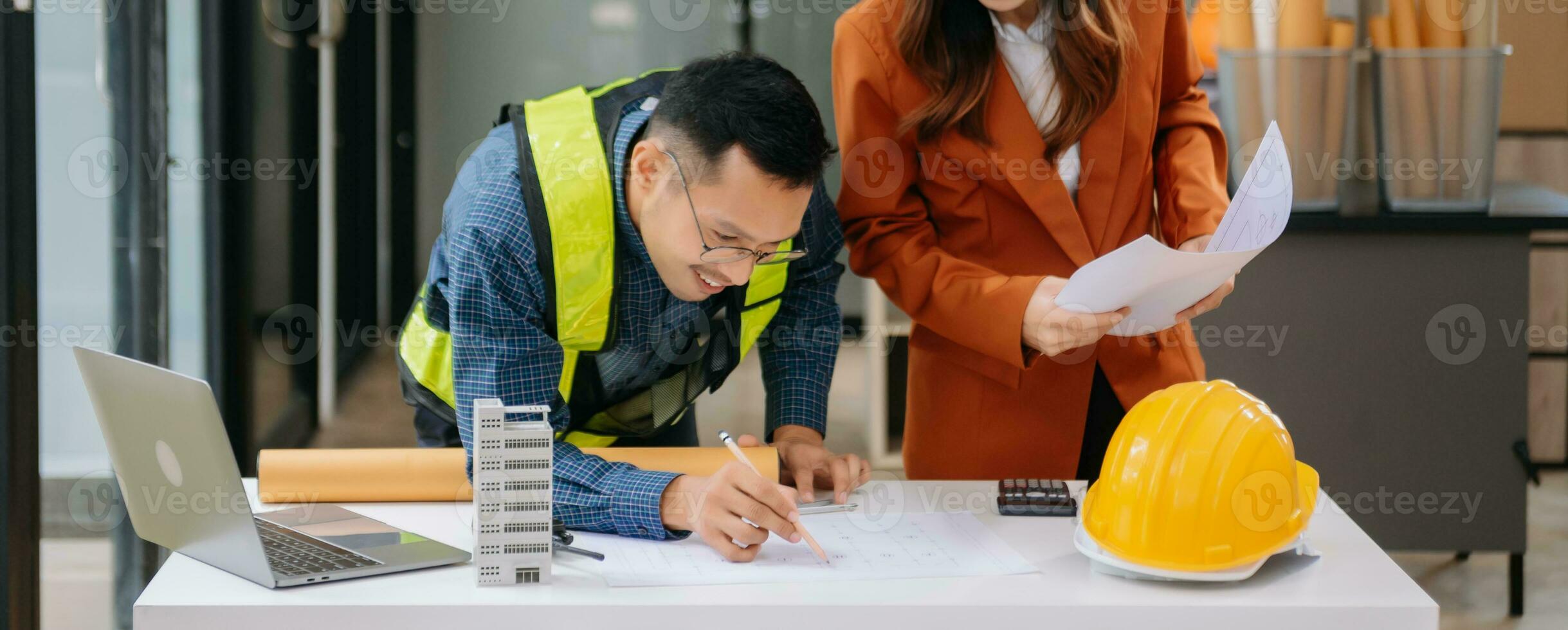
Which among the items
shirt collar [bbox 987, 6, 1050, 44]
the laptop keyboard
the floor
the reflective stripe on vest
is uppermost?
shirt collar [bbox 987, 6, 1050, 44]

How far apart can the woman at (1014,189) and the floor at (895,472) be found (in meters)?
1.55

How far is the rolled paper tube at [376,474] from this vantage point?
4.74 feet

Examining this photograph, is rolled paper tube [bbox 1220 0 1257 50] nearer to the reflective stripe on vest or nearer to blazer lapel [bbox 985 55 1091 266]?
blazer lapel [bbox 985 55 1091 266]

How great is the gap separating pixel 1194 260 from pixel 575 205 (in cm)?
63

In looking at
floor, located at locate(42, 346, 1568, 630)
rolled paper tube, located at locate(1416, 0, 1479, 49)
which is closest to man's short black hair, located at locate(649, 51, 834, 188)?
rolled paper tube, located at locate(1416, 0, 1479, 49)

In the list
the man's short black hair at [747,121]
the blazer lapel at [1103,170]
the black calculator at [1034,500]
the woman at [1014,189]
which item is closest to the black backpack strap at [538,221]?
the man's short black hair at [747,121]

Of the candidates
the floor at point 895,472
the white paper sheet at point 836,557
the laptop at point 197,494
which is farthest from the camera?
the floor at point 895,472

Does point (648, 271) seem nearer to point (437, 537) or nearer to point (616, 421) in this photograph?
point (616, 421)

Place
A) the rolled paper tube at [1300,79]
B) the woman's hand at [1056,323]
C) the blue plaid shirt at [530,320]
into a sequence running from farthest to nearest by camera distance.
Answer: the rolled paper tube at [1300,79]
the woman's hand at [1056,323]
the blue plaid shirt at [530,320]

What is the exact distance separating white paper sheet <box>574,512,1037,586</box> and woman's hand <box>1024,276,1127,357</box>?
227 mm

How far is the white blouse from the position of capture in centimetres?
160

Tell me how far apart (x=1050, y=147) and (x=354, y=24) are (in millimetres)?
3607

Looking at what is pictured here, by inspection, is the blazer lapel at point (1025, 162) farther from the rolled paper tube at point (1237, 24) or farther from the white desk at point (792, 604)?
the rolled paper tube at point (1237, 24)

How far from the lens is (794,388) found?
164 centimetres
